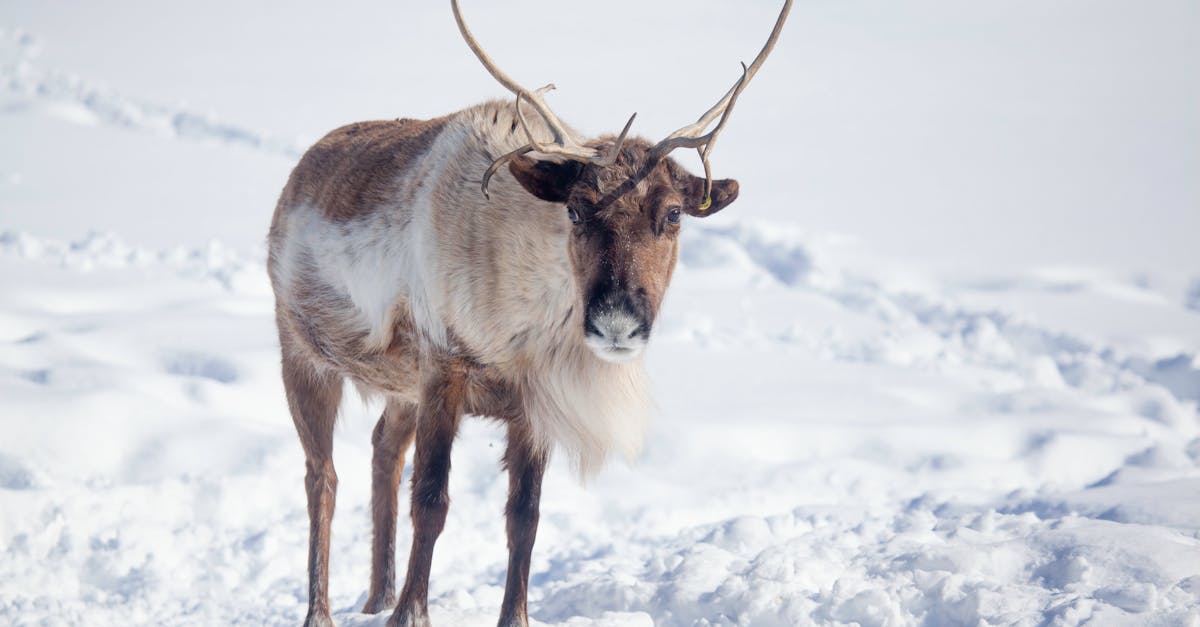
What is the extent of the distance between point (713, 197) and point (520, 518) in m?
1.58

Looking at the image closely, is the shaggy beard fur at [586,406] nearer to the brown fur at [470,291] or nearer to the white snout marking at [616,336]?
the brown fur at [470,291]

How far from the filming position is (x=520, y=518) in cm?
480

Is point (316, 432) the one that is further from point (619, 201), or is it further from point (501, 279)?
point (619, 201)

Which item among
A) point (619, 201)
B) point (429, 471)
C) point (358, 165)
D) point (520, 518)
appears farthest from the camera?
point (358, 165)

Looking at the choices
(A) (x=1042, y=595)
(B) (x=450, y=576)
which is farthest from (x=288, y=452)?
(A) (x=1042, y=595)

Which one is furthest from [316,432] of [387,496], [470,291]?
[470,291]

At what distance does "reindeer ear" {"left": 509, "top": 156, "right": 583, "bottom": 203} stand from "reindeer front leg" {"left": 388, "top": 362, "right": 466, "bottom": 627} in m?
0.82

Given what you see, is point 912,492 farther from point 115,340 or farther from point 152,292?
point 152,292

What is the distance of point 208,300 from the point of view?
37.8 feet

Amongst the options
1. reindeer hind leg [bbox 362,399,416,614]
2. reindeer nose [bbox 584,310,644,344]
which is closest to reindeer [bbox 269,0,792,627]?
reindeer nose [bbox 584,310,644,344]

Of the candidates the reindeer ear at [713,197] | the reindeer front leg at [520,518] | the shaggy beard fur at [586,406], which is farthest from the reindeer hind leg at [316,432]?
the reindeer ear at [713,197]

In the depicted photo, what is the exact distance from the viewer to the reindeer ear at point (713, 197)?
14.2 ft

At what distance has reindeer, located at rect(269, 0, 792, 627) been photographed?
13.5ft

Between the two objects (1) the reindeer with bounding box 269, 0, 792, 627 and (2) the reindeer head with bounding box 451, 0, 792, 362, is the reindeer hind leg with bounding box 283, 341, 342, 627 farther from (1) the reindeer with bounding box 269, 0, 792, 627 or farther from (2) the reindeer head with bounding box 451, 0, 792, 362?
(2) the reindeer head with bounding box 451, 0, 792, 362
